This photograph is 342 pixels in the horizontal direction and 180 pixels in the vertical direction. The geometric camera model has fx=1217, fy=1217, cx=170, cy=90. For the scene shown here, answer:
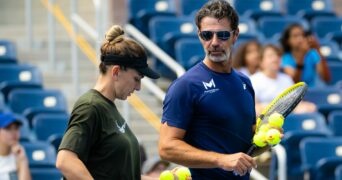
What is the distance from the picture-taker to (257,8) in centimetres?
1391

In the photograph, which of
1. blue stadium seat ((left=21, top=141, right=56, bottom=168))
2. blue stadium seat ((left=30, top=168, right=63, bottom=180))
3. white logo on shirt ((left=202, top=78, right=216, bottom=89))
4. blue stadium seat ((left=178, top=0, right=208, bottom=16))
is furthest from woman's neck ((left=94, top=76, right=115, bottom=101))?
blue stadium seat ((left=178, top=0, right=208, bottom=16))

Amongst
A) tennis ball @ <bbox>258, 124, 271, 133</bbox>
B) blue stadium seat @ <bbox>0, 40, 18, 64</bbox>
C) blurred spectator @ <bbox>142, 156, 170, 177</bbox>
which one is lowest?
blurred spectator @ <bbox>142, 156, 170, 177</bbox>

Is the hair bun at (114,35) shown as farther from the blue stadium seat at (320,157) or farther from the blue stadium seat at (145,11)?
the blue stadium seat at (145,11)

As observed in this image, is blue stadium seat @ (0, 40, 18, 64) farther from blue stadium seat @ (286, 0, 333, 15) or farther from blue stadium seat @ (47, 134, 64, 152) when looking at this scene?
blue stadium seat @ (286, 0, 333, 15)

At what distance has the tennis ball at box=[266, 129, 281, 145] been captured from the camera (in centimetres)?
575

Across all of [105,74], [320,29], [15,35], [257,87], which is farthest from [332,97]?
[105,74]

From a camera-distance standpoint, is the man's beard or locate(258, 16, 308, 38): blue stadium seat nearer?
the man's beard

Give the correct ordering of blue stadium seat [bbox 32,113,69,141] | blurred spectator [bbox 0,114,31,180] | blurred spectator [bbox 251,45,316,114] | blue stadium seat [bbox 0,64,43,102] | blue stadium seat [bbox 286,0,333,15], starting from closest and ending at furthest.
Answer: blurred spectator [bbox 0,114,31,180] → blue stadium seat [bbox 32,113,69,141] → blurred spectator [bbox 251,45,316,114] → blue stadium seat [bbox 0,64,43,102] → blue stadium seat [bbox 286,0,333,15]

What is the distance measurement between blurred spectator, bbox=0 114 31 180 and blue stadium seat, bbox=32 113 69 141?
103cm

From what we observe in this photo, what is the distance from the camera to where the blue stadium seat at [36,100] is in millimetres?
10812

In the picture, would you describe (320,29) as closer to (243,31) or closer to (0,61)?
(243,31)

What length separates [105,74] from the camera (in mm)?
5789

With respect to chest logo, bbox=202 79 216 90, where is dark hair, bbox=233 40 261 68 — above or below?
below

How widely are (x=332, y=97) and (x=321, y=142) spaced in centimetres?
139
